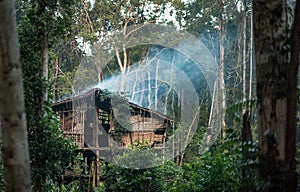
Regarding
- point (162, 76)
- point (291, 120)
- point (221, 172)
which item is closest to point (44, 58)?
point (221, 172)

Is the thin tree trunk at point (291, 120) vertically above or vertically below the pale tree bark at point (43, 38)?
below

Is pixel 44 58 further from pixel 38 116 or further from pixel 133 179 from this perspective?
pixel 133 179

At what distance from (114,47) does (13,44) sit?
18.7 m

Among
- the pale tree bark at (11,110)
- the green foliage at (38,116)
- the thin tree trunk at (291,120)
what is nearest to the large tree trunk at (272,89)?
the thin tree trunk at (291,120)

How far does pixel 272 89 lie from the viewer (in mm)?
2475

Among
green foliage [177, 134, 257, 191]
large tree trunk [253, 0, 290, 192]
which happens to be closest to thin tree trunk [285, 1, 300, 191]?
large tree trunk [253, 0, 290, 192]

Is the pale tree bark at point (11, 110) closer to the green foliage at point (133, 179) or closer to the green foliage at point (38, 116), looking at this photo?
the green foliage at point (38, 116)

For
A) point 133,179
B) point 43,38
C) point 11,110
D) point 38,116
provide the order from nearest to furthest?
point 11,110
point 38,116
point 43,38
point 133,179

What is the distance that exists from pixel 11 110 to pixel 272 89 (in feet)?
4.81

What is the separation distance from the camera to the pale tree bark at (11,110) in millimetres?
2105

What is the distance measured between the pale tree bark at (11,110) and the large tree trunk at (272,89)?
1366 millimetres

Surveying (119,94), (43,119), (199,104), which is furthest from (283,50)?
(199,104)

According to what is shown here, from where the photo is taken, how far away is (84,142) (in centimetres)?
1509

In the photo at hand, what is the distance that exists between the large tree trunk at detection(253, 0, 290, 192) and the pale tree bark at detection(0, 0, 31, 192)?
1.37 metres
